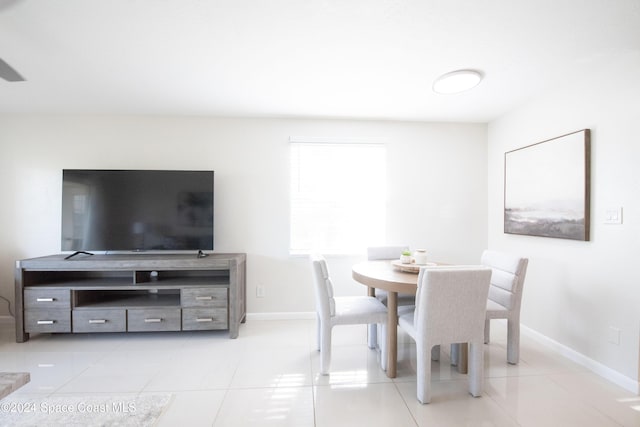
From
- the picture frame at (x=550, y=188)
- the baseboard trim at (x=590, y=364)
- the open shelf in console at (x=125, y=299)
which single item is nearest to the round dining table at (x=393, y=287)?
the baseboard trim at (x=590, y=364)

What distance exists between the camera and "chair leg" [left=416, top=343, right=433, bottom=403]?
1700 mm

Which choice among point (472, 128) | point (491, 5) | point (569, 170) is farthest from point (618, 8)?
point (472, 128)

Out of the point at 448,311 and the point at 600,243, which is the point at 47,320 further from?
the point at 600,243

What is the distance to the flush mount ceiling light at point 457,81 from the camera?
2.15m

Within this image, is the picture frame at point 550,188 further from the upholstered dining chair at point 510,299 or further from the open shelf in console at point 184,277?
the open shelf in console at point 184,277

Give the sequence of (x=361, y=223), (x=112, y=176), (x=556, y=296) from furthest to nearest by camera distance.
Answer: (x=361, y=223), (x=112, y=176), (x=556, y=296)

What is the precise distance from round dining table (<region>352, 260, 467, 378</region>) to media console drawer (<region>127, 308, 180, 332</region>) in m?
1.79

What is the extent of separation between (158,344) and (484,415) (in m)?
2.62

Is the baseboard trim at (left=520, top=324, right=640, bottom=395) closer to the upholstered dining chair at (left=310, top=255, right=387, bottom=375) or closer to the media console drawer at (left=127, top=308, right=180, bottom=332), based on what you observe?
the upholstered dining chair at (left=310, top=255, right=387, bottom=375)

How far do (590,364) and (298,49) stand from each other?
3205mm

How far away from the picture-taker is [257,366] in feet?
7.14

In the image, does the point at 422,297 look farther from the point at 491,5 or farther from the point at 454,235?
the point at 454,235

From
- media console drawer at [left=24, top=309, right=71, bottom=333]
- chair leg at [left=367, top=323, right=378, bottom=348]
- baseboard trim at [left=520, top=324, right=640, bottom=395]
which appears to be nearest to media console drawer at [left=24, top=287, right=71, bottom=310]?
media console drawer at [left=24, top=309, right=71, bottom=333]

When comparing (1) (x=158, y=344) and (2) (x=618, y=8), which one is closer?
(2) (x=618, y=8)
